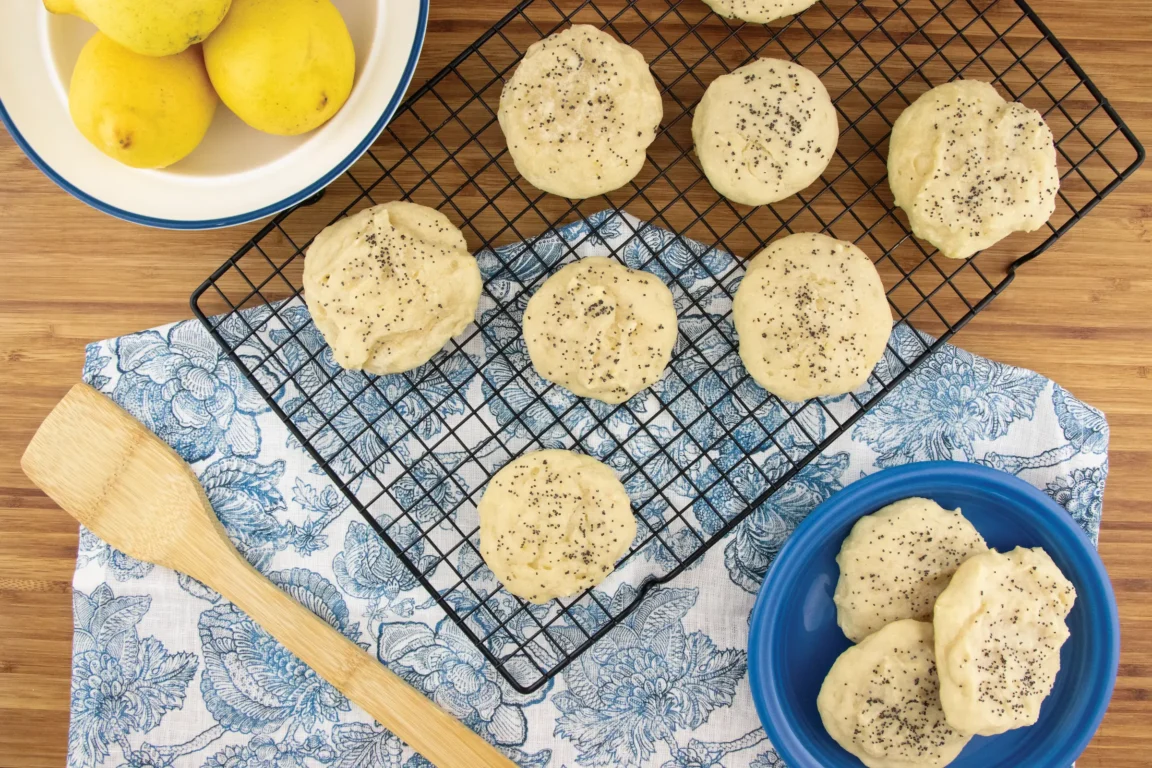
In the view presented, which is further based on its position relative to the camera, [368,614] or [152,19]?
[368,614]

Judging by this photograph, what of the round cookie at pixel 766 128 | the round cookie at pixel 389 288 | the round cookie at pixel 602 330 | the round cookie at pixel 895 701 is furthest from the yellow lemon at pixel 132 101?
the round cookie at pixel 895 701

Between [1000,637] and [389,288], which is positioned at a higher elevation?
[389,288]

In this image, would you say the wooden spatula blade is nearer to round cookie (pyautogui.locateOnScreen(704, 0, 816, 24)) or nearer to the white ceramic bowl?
the white ceramic bowl

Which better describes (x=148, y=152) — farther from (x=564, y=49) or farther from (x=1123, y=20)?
(x=1123, y=20)

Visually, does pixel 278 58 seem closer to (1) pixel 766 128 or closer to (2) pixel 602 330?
(2) pixel 602 330

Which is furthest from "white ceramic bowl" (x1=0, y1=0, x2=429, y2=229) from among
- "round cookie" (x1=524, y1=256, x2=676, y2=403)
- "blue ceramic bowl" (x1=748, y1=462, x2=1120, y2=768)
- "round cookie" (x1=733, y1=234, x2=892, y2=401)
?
"blue ceramic bowl" (x1=748, y1=462, x2=1120, y2=768)

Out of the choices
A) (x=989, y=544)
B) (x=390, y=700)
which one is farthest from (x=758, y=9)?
(x=390, y=700)
